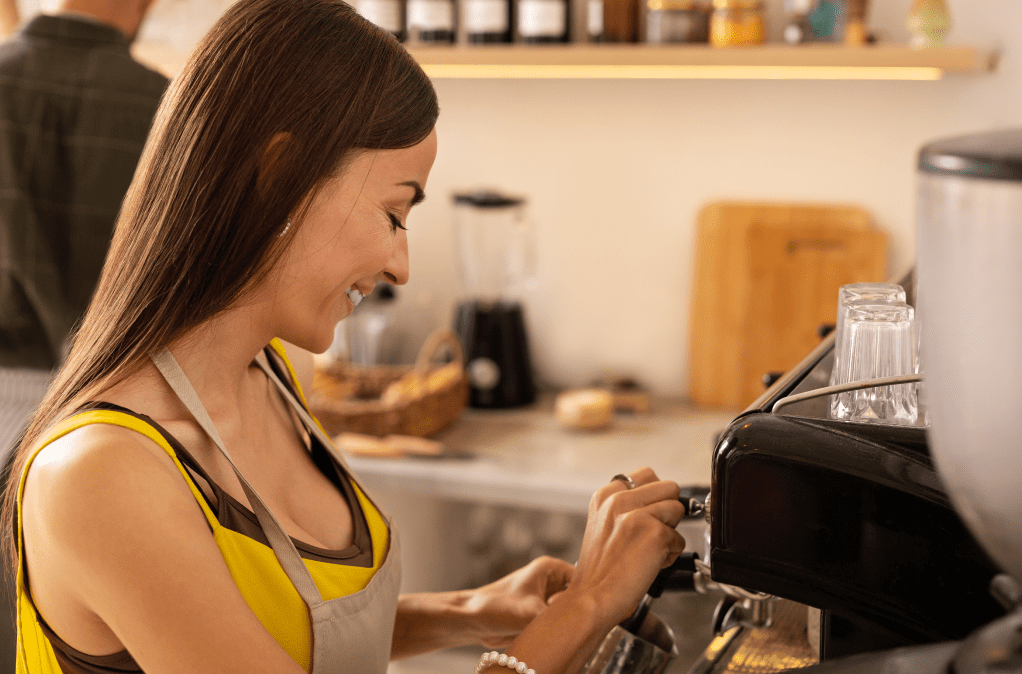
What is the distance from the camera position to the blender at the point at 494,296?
2246 millimetres

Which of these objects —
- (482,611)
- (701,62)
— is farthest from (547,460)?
(482,611)

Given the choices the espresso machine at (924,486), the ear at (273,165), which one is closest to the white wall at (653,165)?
the espresso machine at (924,486)

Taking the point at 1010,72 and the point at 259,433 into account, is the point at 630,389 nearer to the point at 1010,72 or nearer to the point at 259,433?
the point at 1010,72

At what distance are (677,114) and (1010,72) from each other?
659 millimetres

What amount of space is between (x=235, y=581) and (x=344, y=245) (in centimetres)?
29

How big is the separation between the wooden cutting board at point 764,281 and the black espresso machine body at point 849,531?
1.45m

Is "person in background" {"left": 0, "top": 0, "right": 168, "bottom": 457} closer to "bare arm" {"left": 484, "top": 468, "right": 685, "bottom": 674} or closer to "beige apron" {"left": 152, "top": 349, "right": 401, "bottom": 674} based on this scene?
"beige apron" {"left": 152, "top": 349, "right": 401, "bottom": 674}

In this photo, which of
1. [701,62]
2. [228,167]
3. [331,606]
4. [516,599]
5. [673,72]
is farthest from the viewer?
[673,72]

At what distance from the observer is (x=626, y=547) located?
81cm

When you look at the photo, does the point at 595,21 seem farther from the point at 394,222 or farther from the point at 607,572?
the point at 607,572

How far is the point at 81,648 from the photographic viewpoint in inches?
30.1

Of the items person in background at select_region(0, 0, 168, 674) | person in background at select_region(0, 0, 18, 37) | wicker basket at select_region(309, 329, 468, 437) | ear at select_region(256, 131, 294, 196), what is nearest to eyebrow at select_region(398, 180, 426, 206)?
ear at select_region(256, 131, 294, 196)

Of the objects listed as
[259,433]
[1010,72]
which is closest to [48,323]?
[259,433]

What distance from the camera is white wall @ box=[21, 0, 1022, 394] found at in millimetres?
2010
